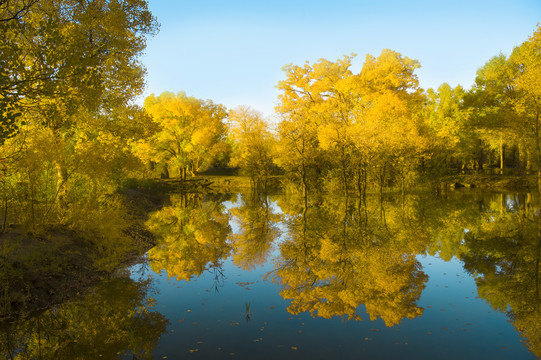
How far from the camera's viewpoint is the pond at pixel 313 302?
17.8 feet

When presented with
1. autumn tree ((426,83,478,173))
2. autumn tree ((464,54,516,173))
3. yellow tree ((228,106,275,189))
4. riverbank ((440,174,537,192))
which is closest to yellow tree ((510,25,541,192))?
autumn tree ((464,54,516,173))

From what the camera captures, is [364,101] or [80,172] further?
[364,101]

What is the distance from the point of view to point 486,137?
38438 millimetres

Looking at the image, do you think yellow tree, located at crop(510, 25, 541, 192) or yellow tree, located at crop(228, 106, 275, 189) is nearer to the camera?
yellow tree, located at crop(510, 25, 541, 192)

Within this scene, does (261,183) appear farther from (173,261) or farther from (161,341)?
(161,341)

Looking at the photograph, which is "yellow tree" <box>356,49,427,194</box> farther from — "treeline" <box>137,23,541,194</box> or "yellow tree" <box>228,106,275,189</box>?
"yellow tree" <box>228,106,275,189</box>

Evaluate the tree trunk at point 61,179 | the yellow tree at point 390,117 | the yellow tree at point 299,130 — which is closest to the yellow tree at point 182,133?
the yellow tree at point 299,130

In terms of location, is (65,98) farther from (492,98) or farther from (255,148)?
(492,98)

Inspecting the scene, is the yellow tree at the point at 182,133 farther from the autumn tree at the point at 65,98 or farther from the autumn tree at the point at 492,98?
Result: the autumn tree at the point at 492,98

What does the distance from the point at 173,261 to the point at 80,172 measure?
372 centimetres

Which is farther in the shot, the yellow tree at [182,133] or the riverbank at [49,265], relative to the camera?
the yellow tree at [182,133]

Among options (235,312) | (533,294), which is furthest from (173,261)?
(533,294)

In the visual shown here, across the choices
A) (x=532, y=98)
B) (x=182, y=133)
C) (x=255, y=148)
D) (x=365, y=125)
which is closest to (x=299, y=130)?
(x=365, y=125)

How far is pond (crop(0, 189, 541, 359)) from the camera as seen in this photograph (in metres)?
5.43
